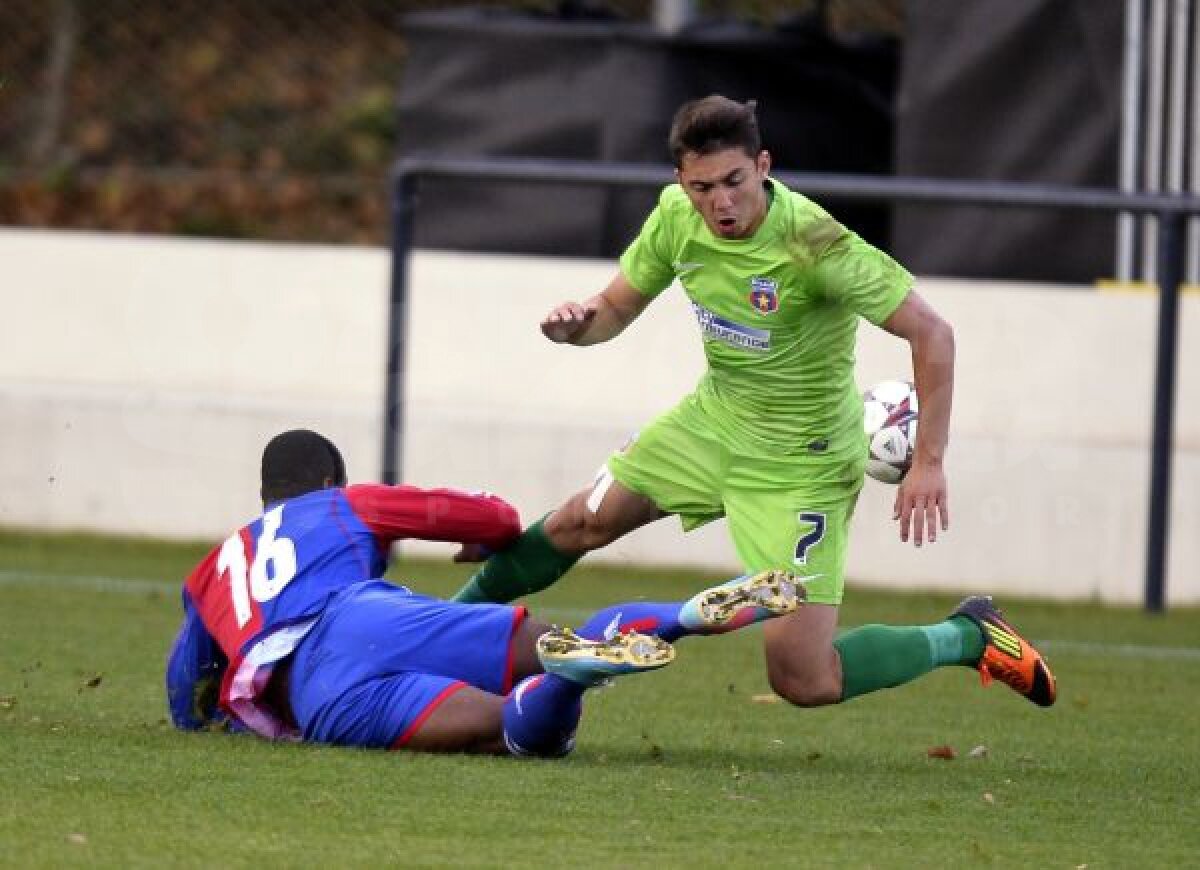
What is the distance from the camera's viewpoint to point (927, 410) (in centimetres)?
618

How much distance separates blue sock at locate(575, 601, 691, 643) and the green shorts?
88 cm

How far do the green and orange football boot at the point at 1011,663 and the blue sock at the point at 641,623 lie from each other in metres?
1.17

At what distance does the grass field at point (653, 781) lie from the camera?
4.96 meters

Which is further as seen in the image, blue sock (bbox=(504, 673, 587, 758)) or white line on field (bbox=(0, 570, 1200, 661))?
white line on field (bbox=(0, 570, 1200, 661))

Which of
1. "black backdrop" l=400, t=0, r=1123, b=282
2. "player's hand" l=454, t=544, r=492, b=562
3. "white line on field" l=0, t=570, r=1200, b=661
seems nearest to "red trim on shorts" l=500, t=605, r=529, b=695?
"player's hand" l=454, t=544, r=492, b=562

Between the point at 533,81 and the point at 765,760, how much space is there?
6411 mm

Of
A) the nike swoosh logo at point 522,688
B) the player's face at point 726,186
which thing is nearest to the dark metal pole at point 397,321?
the player's face at point 726,186

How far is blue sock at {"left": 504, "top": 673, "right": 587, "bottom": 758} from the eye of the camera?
18.8ft

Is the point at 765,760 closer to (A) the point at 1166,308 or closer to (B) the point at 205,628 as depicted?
(B) the point at 205,628

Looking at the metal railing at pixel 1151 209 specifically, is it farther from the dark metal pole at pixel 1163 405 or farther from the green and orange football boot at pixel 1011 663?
the green and orange football boot at pixel 1011 663

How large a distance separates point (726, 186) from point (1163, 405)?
174 inches

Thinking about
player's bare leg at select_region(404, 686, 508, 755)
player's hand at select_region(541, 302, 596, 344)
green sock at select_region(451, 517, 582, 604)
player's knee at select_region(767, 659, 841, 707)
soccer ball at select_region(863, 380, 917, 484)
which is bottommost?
player's bare leg at select_region(404, 686, 508, 755)

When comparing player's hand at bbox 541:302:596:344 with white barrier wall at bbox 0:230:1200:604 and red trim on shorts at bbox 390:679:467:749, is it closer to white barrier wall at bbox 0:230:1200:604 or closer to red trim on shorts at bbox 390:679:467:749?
red trim on shorts at bbox 390:679:467:749

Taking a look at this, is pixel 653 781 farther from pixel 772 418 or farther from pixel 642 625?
pixel 772 418
